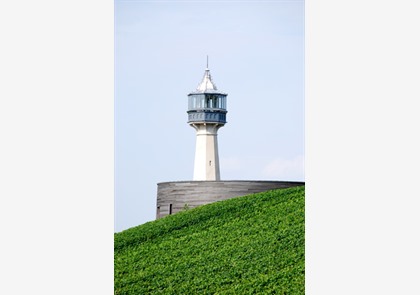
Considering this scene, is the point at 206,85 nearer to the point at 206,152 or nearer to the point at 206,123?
the point at 206,123

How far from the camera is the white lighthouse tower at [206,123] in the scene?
14.0 m

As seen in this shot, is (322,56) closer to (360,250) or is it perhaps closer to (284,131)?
(360,250)

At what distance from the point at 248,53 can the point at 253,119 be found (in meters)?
1.00

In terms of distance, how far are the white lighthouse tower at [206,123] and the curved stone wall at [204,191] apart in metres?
2.69

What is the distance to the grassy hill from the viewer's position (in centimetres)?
744

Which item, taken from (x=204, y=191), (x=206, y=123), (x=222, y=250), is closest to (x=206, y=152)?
(x=206, y=123)

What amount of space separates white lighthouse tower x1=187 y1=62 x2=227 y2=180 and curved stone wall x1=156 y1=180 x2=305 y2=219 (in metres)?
2.69

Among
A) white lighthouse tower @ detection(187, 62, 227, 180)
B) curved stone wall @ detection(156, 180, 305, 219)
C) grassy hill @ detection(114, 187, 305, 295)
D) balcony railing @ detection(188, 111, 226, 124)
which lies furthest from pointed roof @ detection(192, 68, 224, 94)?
grassy hill @ detection(114, 187, 305, 295)

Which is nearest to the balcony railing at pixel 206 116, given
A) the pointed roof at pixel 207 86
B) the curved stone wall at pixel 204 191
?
the pointed roof at pixel 207 86

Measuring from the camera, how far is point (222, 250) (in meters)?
8.30

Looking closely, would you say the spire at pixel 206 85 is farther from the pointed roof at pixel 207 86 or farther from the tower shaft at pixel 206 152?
the tower shaft at pixel 206 152

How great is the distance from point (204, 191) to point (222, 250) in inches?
113
